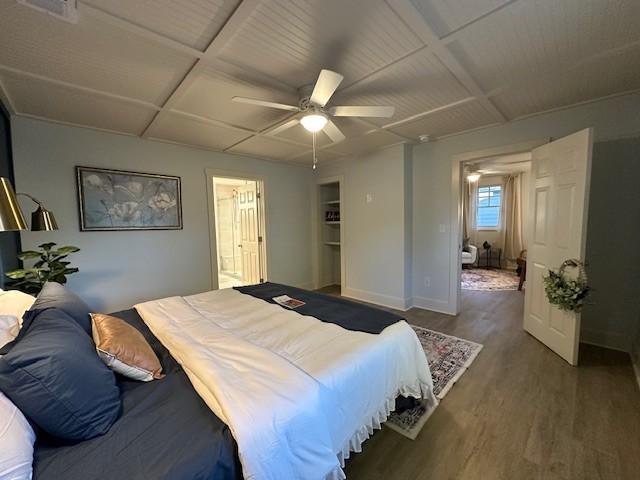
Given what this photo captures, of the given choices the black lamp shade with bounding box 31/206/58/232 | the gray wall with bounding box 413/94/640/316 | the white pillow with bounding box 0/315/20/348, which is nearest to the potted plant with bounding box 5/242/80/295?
the black lamp shade with bounding box 31/206/58/232

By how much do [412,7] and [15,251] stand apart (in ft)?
12.5

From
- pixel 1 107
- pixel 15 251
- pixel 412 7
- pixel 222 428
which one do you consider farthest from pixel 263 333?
pixel 1 107

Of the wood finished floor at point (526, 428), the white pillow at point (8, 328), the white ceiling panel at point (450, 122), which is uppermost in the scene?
the white ceiling panel at point (450, 122)

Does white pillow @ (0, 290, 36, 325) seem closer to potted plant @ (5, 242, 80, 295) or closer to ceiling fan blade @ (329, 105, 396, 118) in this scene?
potted plant @ (5, 242, 80, 295)

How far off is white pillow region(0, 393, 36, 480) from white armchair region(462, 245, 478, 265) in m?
6.86

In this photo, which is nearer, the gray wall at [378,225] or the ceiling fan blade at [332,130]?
the ceiling fan blade at [332,130]

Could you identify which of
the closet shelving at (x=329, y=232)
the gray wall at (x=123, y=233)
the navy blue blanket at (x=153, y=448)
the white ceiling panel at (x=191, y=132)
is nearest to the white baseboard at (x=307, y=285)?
the closet shelving at (x=329, y=232)

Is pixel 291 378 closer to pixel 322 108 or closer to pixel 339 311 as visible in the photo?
pixel 339 311

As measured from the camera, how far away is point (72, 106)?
7.75 feet

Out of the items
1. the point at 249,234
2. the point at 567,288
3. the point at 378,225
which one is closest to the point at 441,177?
the point at 378,225

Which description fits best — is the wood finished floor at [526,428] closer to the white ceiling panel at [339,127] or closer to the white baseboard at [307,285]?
the white ceiling panel at [339,127]

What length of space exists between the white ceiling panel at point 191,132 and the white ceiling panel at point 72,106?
0.14 metres

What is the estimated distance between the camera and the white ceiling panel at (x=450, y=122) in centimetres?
264

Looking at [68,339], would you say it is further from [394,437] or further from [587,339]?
[587,339]
